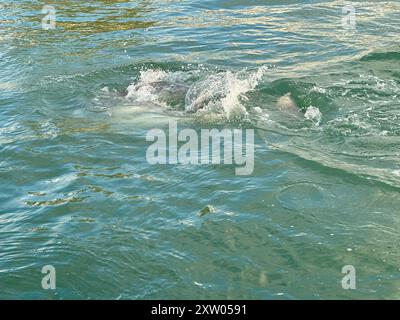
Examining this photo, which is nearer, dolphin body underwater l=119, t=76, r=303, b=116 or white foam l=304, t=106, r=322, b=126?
white foam l=304, t=106, r=322, b=126

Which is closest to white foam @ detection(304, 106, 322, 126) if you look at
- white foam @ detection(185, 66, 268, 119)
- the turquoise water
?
the turquoise water

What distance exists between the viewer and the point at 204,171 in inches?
234

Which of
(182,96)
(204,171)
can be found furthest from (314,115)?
(182,96)

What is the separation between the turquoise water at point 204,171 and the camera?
450cm

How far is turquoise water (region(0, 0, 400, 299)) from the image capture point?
4500 millimetres

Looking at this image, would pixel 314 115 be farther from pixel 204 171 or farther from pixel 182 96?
pixel 182 96

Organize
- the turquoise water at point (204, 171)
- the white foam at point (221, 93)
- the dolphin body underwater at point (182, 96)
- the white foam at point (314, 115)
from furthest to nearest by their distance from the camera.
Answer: the dolphin body underwater at point (182, 96) < the white foam at point (221, 93) < the white foam at point (314, 115) < the turquoise water at point (204, 171)

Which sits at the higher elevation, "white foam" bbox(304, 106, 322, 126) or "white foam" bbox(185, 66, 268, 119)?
"white foam" bbox(185, 66, 268, 119)

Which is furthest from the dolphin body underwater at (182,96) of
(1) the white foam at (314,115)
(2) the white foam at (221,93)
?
(1) the white foam at (314,115)

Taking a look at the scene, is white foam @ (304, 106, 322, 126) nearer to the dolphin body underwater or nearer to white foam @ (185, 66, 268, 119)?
the dolphin body underwater

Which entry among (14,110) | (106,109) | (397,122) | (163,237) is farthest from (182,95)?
(163,237)

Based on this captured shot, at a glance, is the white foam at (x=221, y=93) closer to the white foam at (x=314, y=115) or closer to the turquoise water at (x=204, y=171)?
the turquoise water at (x=204, y=171)

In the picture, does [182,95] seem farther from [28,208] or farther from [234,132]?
[28,208]

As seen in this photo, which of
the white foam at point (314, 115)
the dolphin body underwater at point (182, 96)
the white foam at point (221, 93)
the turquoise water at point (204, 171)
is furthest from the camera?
the dolphin body underwater at point (182, 96)
